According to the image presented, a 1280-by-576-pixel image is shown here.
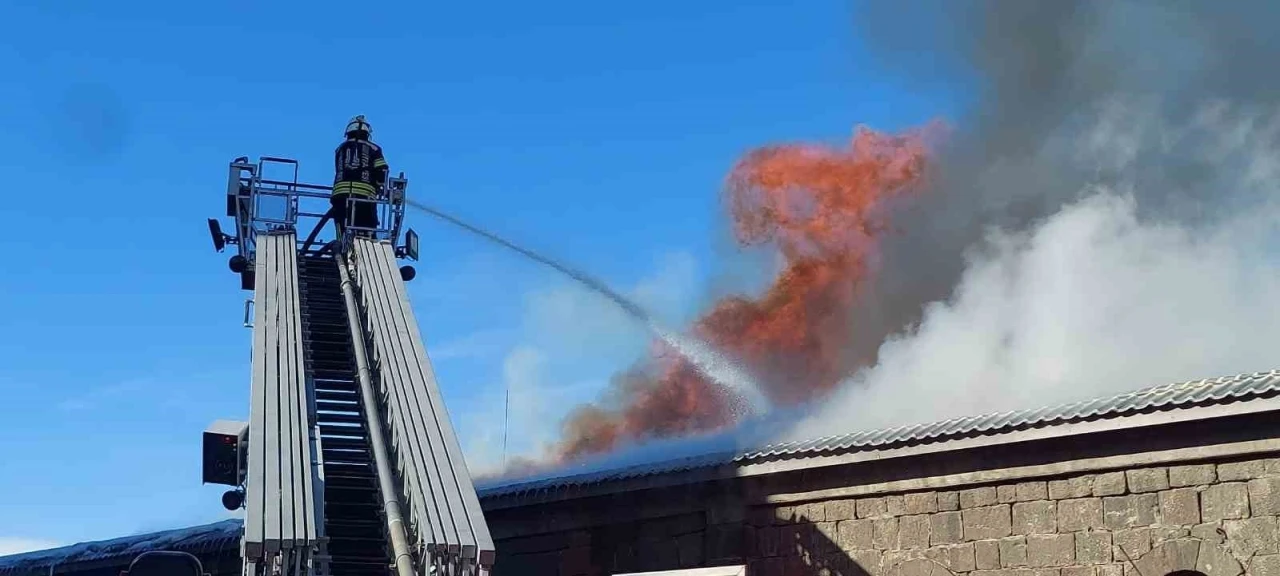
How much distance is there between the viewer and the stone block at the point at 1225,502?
11344 mm

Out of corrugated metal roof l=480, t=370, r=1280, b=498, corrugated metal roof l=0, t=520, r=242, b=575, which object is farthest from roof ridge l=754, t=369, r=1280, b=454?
corrugated metal roof l=0, t=520, r=242, b=575

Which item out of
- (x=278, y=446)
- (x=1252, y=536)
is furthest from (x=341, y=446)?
(x=1252, y=536)

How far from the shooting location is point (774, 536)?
576 inches

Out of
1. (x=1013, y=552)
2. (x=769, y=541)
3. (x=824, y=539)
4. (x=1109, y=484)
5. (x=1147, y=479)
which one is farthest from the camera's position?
(x=769, y=541)

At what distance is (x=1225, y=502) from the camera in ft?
37.6

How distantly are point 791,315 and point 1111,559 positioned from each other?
68.0ft

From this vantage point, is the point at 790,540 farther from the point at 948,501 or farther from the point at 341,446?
the point at 341,446

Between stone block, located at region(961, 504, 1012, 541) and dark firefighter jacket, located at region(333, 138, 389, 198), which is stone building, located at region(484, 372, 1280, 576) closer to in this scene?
stone block, located at region(961, 504, 1012, 541)

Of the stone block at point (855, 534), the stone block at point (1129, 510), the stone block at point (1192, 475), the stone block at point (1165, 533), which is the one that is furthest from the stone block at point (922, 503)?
the stone block at point (1192, 475)

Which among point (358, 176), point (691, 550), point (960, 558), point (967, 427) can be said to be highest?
point (358, 176)

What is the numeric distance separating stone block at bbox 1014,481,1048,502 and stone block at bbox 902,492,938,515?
87cm

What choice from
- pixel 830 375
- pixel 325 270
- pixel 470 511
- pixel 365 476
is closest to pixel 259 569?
pixel 470 511

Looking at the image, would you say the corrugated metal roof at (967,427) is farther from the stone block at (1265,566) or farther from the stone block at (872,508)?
the stone block at (1265,566)

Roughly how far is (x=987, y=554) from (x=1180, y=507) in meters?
1.89
